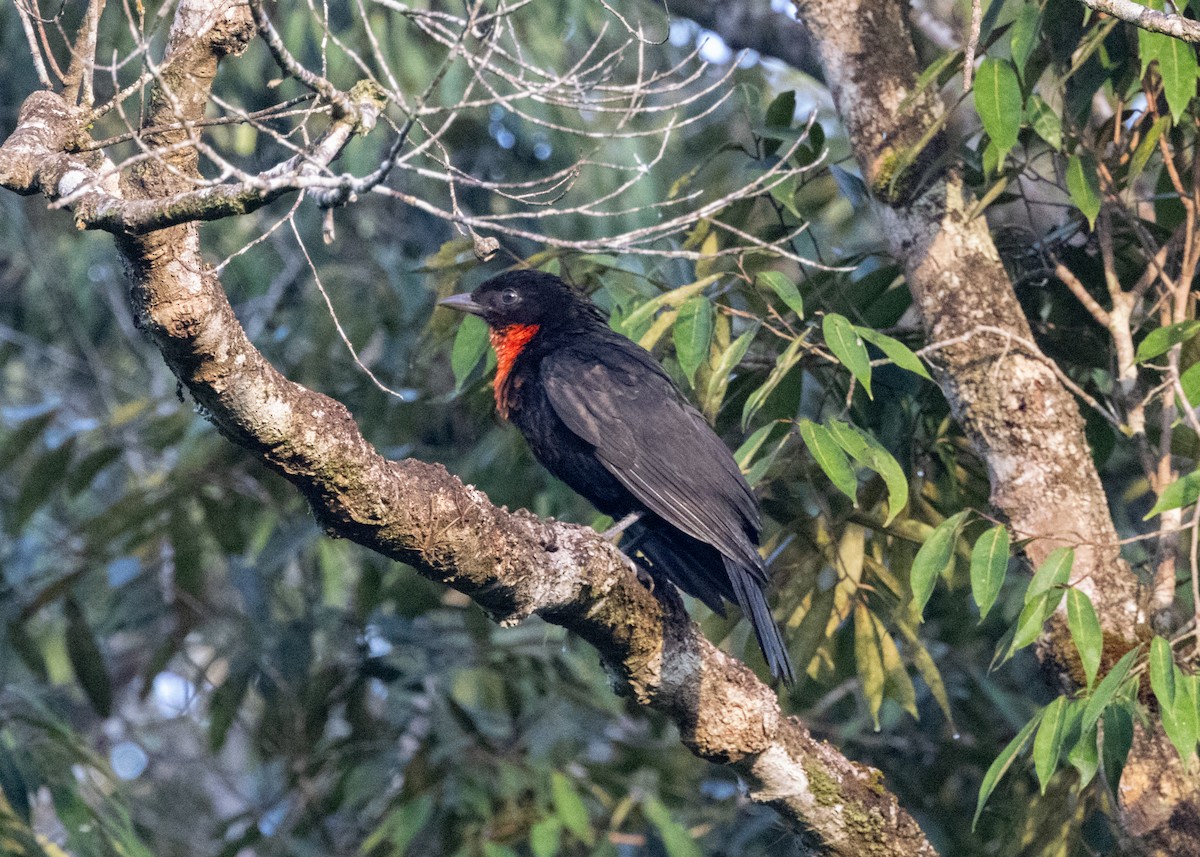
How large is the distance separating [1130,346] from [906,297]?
68 cm

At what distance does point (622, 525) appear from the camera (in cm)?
387

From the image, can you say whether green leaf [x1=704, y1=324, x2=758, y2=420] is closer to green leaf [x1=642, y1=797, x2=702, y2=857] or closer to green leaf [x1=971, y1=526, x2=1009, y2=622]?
green leaf [x1=971, y1=526, x2=1009, y2=622]

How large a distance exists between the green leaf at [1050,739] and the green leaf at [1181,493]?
0.50 meters

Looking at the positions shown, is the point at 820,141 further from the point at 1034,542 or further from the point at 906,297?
the point at 1034,542

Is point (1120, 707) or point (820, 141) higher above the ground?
point (820, 141)

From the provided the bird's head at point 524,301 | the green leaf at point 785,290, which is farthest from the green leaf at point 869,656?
the bird's head at point 524,301

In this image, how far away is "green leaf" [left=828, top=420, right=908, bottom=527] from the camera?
10.0ft

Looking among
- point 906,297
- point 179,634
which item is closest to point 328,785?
point 179,634

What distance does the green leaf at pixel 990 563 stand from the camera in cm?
289

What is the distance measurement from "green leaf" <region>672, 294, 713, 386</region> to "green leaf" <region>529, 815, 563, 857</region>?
6.39ft

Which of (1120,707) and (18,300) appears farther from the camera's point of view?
(18,300)

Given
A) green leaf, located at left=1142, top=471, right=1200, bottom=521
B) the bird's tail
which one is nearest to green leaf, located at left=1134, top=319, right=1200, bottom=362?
green leaf, located at left=1142, top=471, right=1200, bottom=521

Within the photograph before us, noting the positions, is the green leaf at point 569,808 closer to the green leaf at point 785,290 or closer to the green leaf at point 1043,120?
the green leaf at point 785,290

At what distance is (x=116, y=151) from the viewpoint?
5125mm
